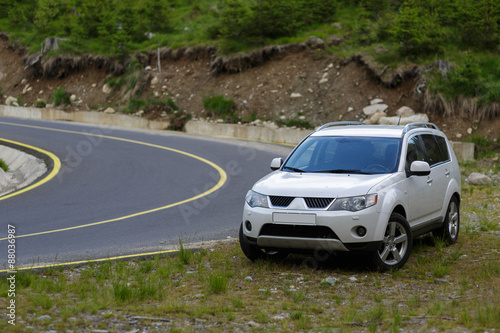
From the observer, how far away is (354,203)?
23.0 feet

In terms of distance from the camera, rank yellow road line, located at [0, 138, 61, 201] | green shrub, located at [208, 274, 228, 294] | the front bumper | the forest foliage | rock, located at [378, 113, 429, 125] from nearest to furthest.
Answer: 1. green shrub, located at [208, 274, 228, 294]
2. the front bumper
3. yellow road line, located at [0, 138, 61, 201]
4. rock, located at [378, 113, 429, 125]
5. the forest foliage

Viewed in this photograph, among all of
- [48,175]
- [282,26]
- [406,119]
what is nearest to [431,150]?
[48,175]

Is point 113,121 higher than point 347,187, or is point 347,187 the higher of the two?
point 347,187

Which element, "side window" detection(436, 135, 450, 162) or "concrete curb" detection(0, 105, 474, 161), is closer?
"side window" detection(436, 135, 450, 162)

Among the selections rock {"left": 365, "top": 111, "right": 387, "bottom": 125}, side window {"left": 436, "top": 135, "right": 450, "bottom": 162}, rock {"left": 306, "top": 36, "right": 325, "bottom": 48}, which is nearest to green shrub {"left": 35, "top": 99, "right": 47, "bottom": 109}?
rock {"left": 306, "top": 36, "right": 325, "bottom": 48}

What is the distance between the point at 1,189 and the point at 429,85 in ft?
64.4

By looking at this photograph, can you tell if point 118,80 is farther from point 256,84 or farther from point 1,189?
point 1,189

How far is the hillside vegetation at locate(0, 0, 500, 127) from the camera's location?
90.9 ft

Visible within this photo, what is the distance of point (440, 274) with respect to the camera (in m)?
7.38

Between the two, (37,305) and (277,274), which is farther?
(277,274)

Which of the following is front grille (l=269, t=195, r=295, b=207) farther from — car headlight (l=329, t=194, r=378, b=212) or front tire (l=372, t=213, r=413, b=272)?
front tire (l=372, t=213, r=413, b=272)

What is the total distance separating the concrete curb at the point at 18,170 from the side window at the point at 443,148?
10690mm

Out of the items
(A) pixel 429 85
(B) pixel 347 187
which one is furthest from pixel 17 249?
Result: (A) pixel 429 85

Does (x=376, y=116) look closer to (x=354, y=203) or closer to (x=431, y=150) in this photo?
(x=431, y=150)
